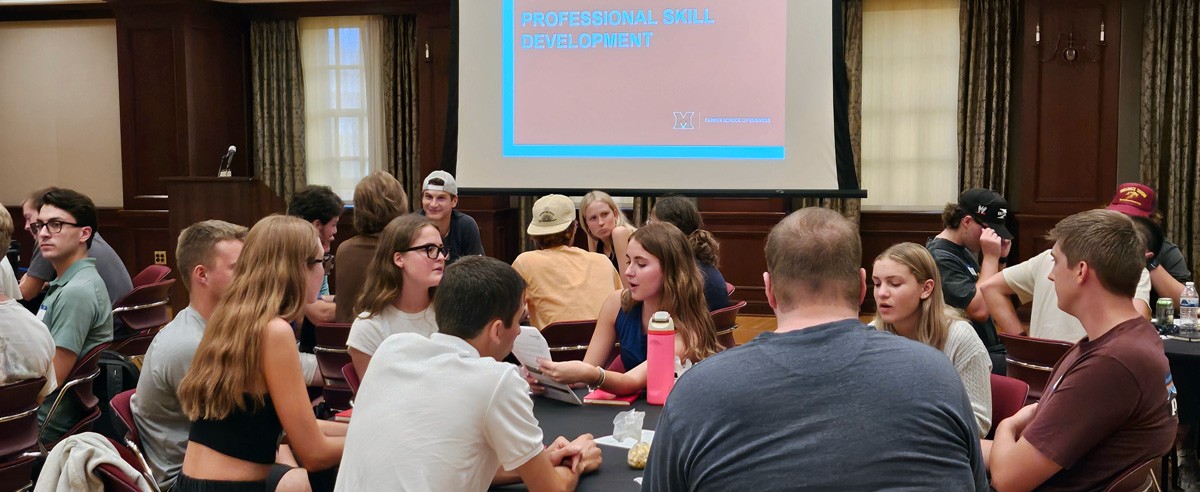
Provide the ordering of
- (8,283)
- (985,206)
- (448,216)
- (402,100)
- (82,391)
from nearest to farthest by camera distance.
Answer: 1. (82,391)
2. (985,206)
3. (8,283)
4. (448,216)
5. (402,100)

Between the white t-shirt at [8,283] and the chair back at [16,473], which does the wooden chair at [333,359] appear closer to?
the chair back at [16,473]

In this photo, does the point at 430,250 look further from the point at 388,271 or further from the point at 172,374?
the point at 172,374

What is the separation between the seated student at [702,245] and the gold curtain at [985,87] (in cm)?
439

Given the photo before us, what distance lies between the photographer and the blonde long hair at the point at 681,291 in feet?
9.99

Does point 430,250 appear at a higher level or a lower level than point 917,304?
higher

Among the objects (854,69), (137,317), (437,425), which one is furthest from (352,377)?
(854,69)

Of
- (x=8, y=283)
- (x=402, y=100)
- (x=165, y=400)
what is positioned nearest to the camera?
(x=165, y=400)

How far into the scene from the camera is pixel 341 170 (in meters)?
9.66

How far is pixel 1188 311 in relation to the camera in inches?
159

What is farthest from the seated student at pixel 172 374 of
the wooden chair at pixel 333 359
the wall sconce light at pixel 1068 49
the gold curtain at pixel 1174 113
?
the gold curtain at pixel 1174 113

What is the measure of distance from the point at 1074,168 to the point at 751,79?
335 cm

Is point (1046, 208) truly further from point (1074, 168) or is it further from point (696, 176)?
point (696, 176)

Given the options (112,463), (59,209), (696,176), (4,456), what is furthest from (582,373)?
(696,176)

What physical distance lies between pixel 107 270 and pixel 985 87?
22.1ft
